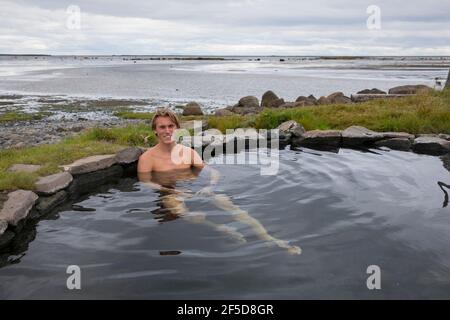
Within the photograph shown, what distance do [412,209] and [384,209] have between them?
38cm

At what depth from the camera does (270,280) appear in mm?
4414

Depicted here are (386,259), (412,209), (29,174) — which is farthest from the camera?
(29,174)

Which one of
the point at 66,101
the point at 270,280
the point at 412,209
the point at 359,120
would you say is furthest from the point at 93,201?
the point at 66,101

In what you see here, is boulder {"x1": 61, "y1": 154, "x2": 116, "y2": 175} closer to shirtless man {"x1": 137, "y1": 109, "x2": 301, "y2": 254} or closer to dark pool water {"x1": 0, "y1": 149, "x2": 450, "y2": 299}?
dark pool water {"x1": 0, "y1": 149, "x2": 450, "y2": 299}

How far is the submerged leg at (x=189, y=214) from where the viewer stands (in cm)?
552

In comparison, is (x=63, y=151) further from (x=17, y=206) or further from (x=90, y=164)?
(x=17, y=206)

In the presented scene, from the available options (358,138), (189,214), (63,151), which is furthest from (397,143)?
(63,151)

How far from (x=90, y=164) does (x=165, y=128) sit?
4.77 ft

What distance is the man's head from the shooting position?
293 inches

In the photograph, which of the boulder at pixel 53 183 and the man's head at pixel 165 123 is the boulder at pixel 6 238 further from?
the man's head at pixel 165 123

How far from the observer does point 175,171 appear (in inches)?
317

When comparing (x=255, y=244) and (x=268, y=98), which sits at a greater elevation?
(x=268, y=98)

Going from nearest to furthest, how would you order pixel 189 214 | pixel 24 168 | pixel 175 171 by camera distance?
1. pixel 189 214
2. pixel 24 168
3. pixel 175 171
